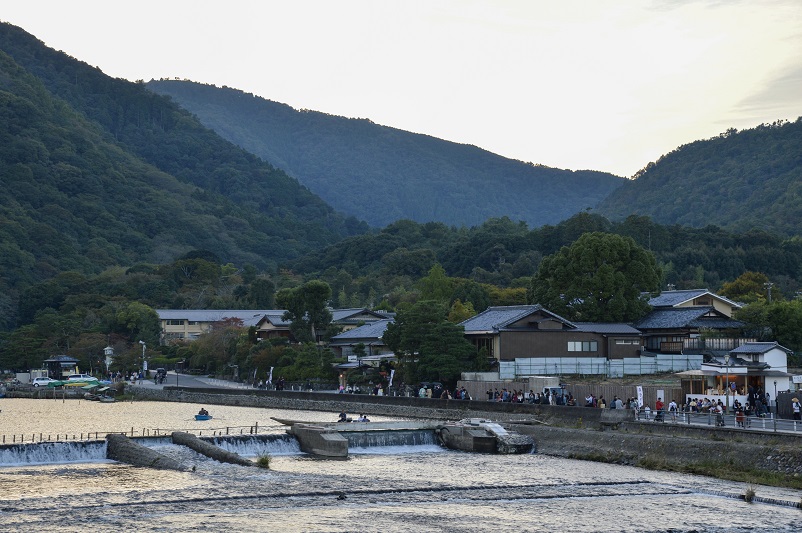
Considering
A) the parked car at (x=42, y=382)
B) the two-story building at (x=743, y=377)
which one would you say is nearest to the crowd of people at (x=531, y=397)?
the two-story building at (x=743, y=377)

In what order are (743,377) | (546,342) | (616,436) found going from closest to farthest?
(616,436)
(743,377)
(546,342)

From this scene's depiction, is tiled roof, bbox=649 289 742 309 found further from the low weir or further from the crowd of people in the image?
the low weir

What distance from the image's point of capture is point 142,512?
25.6 m

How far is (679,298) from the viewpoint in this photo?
2516 inches

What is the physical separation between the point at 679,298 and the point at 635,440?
30.3 metres

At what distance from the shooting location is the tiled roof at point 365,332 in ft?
244

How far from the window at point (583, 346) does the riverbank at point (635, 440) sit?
11.9 m

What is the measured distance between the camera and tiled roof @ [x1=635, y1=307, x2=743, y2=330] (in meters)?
57.9

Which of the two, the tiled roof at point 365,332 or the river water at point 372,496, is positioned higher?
the tiled roof at point 365,332

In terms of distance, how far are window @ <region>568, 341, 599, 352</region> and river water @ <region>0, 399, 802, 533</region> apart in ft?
64.8

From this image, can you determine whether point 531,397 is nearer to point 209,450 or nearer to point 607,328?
point 607,328

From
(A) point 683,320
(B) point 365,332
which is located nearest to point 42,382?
(B) point 365,332

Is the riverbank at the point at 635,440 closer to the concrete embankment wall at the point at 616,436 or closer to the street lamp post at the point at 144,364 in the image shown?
the concrete embankment wall at the point at 616,436

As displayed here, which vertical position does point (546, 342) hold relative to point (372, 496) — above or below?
above
